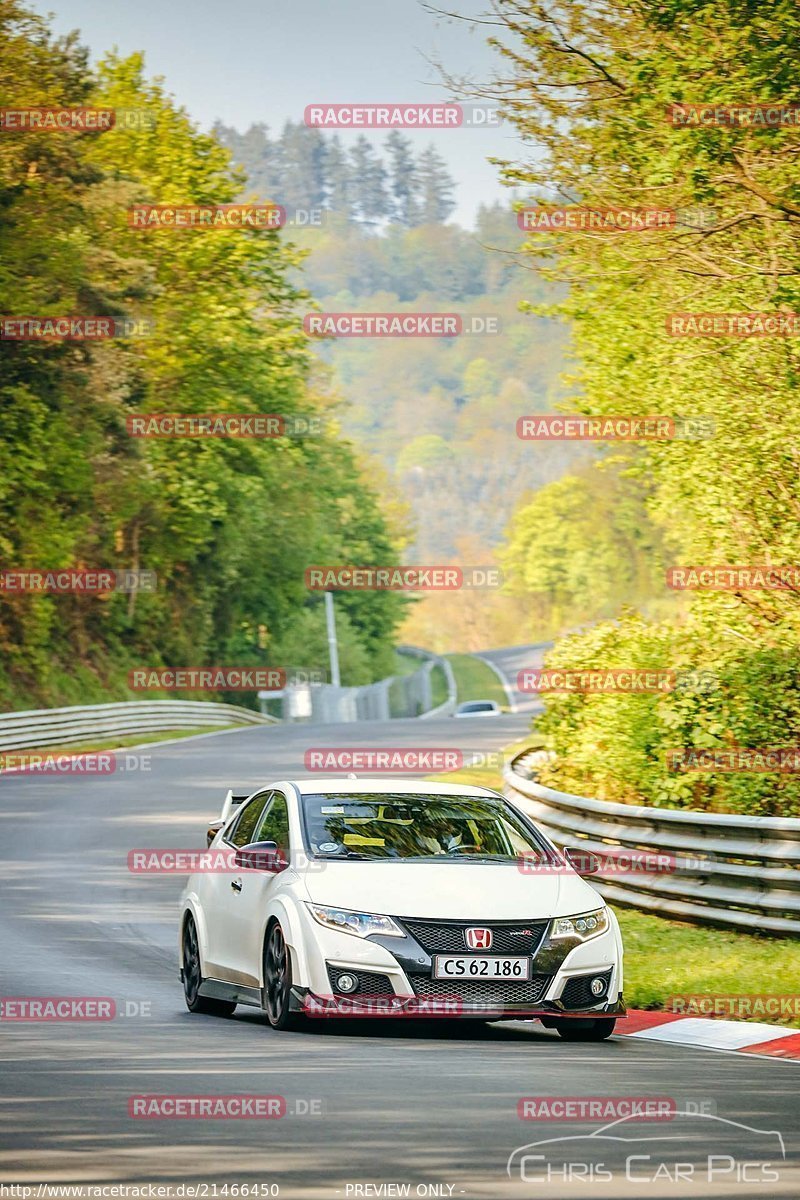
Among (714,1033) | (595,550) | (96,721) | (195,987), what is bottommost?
(96,721)

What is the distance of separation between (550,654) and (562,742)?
1253mm

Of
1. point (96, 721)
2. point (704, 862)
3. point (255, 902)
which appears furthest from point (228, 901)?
point (96, 721)

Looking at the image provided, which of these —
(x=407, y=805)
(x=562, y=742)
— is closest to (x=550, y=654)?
(x=562, y=742)

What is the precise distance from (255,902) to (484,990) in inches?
65.3

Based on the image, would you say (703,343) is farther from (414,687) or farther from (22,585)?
(414,687)

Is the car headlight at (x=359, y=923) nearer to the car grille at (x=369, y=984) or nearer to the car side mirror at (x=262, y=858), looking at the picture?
the car grille at (x=369, y=984)

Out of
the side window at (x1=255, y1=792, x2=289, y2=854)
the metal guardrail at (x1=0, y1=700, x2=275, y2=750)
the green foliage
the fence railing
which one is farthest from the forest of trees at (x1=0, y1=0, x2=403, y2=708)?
the green foliage

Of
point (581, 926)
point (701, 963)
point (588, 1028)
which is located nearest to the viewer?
point (581, 926)

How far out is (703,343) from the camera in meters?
23.0

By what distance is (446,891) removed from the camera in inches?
420

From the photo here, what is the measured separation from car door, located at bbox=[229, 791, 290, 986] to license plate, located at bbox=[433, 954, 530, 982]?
1.19 metres

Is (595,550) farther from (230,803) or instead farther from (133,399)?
(230,803)

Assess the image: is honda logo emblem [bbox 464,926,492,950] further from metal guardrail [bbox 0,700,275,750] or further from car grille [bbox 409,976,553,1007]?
metal guardrail [bbox 0,700,275,750]

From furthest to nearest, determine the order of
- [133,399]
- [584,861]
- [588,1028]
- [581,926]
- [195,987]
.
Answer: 1. [133,399]
2. [584,861]
3. [195,987]
4. [588,1028]
5. [581,926]
